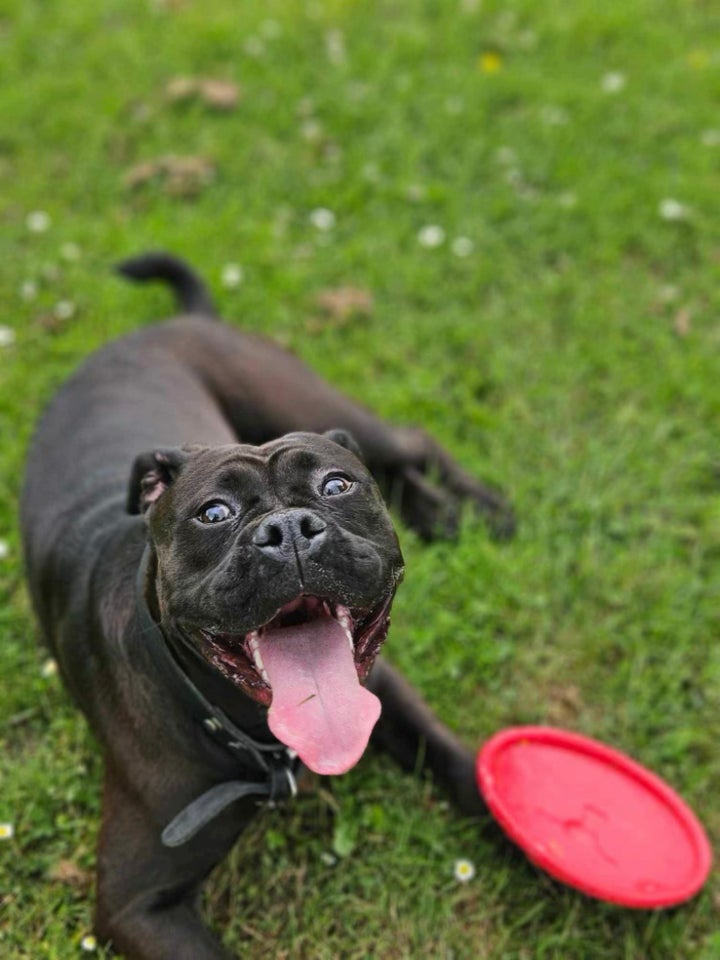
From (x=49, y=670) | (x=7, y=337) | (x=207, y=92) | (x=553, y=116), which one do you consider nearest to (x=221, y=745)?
(x=49, y=670)

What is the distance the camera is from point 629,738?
364cm

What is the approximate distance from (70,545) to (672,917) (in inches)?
84.1

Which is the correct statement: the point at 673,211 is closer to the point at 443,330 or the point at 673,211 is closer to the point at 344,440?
the point at 443,330

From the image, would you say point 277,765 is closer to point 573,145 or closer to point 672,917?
point 672,917

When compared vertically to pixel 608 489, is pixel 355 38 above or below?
above

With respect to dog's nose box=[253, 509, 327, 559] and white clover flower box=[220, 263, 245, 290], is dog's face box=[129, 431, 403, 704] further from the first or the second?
white clover flower box=[220, 263, 245, 290]

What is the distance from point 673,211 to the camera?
18.4ft

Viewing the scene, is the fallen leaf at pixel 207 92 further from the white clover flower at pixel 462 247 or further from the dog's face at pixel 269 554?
the dog's face at pixel 269 554

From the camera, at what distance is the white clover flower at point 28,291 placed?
5.33 m

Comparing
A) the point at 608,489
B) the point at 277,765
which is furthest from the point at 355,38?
the point at 277,765

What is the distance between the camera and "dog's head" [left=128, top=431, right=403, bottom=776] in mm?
2338

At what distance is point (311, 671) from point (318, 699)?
66mm

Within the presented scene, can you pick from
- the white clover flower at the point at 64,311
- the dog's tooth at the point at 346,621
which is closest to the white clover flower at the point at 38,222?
the white clover flower at the point at 64,311

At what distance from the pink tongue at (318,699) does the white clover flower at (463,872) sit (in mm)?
1008
